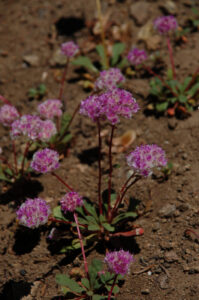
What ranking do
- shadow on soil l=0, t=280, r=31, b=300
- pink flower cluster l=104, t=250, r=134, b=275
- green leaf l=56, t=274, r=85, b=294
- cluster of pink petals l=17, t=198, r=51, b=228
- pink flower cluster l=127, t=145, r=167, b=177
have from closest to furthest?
pink flower cluster l=104, t=250, r=134, b=275 < pink flower cluster l=127, t=145, r=167, b=177 < green leaf l=56, t=274, r=85, b=294 < cluster of pink petals l=17, t=198, r=51, b=228 < shadow on soil l=0, t=280, r=31, b=300

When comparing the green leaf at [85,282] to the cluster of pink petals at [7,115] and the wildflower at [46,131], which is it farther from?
the cluster of pink petals at [7,115]

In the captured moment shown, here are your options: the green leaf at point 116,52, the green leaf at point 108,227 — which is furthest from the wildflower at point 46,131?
the green leaf at point 116,52

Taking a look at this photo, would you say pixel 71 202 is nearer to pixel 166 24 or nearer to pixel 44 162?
pixel 44 162

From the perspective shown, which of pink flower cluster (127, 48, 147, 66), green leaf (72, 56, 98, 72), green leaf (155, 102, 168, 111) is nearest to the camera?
green leaf (155, 102, 168, 111)

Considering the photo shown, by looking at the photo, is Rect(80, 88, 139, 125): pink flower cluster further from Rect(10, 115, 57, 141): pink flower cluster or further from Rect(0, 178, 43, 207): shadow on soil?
Rect(0, 178, 43, 207): shadow on soil

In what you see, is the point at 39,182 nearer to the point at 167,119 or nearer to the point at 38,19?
the point at 167,119

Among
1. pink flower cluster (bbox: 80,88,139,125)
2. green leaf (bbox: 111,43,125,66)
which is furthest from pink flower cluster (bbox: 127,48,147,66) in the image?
pink flower cluster (bbox: 80,88,139,125)

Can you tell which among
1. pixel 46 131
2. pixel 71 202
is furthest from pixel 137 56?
pixel 71 202
